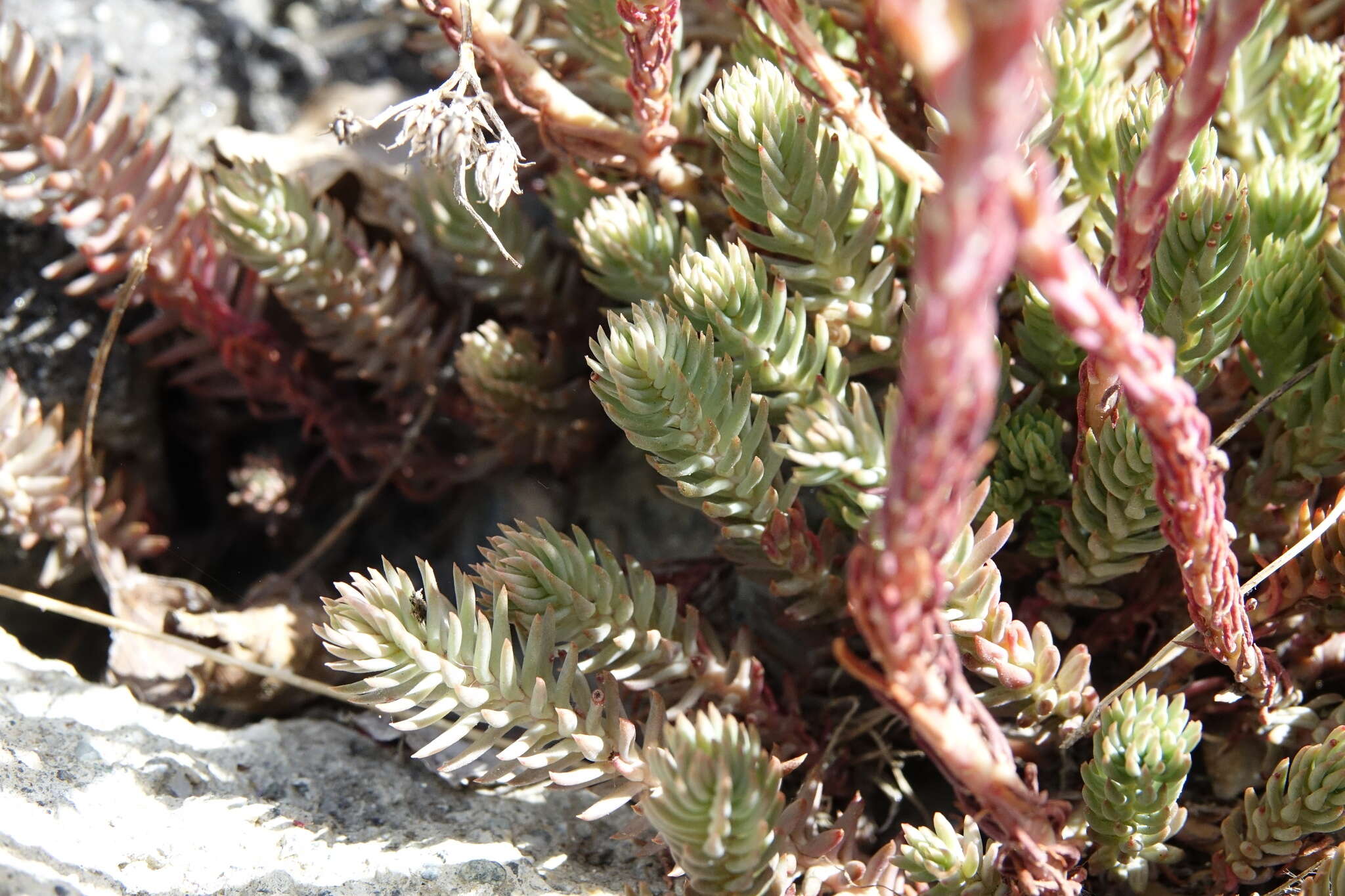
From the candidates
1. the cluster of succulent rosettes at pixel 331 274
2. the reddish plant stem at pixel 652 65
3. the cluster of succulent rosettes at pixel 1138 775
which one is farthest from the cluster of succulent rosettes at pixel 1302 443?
the cluster of succulent rosettes at pixel 331 274

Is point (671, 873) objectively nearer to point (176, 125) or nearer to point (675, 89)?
point (675, 89)

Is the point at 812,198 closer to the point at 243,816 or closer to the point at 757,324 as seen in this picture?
the point at 757,324

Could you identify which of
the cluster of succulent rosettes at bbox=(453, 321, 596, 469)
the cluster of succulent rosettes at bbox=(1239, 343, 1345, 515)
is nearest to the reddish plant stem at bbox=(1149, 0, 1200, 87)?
the cluster of succulent rosettes at bbox=(1239, 343, 1345, 515)

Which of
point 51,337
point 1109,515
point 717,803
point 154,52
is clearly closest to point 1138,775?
point 1109,515

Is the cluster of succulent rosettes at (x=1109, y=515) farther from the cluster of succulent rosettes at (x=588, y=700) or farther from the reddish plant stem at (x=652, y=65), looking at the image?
the reddish plant stem at (x=652, y=65)

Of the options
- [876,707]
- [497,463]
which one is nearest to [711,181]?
[497,463]

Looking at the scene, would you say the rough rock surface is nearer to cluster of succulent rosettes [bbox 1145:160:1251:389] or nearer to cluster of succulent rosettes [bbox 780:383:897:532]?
cluster of succulent rosettes [bbox 780:383:897:532]
